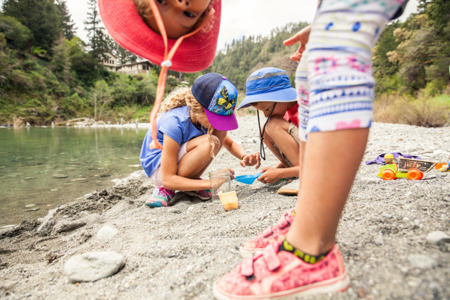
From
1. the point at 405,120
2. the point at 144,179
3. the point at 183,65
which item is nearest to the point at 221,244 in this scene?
the point at 183,65

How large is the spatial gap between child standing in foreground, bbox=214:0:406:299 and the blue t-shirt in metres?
1.47

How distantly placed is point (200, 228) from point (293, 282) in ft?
2.65

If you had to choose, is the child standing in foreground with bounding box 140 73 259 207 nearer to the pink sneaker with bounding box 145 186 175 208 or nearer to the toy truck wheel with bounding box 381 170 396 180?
the pink sneaker with bounding box 145 186 175 208

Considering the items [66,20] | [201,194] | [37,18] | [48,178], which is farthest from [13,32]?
[201,194]

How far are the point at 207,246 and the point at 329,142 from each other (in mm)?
751

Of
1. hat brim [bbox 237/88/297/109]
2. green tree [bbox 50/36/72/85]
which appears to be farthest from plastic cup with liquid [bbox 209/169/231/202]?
green tree [bbox 50/36/72/85]

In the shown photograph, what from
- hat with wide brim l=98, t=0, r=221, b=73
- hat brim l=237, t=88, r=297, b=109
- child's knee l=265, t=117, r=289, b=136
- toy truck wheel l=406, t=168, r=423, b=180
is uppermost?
hat with wide brim l=98, t=0, r=221, b=73

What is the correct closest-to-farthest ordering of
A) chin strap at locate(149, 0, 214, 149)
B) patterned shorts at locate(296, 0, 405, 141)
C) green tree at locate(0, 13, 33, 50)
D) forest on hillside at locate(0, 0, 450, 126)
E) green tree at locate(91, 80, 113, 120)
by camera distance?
patterned shorts at locate(296, 0, 405, 141) → chin strap at locate(149, 0, 214, 149) → forest on hillside at locate(0, 0, 450, 126) → green tree at locate(0, 13, 33, 50) → green tree at locate(91, 80, 113, 120)

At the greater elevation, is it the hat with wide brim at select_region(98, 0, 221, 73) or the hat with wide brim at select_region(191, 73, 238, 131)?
the hat with wide brim at select_region(98, 0, 221, 73)

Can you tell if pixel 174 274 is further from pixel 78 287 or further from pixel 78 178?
pixel 78 178

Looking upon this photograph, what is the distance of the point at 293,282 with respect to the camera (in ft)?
2.35

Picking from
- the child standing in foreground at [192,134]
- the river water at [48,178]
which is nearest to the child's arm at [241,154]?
the child standing in foreground at [192,134]

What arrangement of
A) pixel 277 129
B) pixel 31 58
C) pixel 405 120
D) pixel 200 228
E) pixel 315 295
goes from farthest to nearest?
pixel 31 58 < pixel 405 120 < pixel 277 129 < pixel 200 228 < pixel 315 295

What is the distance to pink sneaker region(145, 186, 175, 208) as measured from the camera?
212 cm
